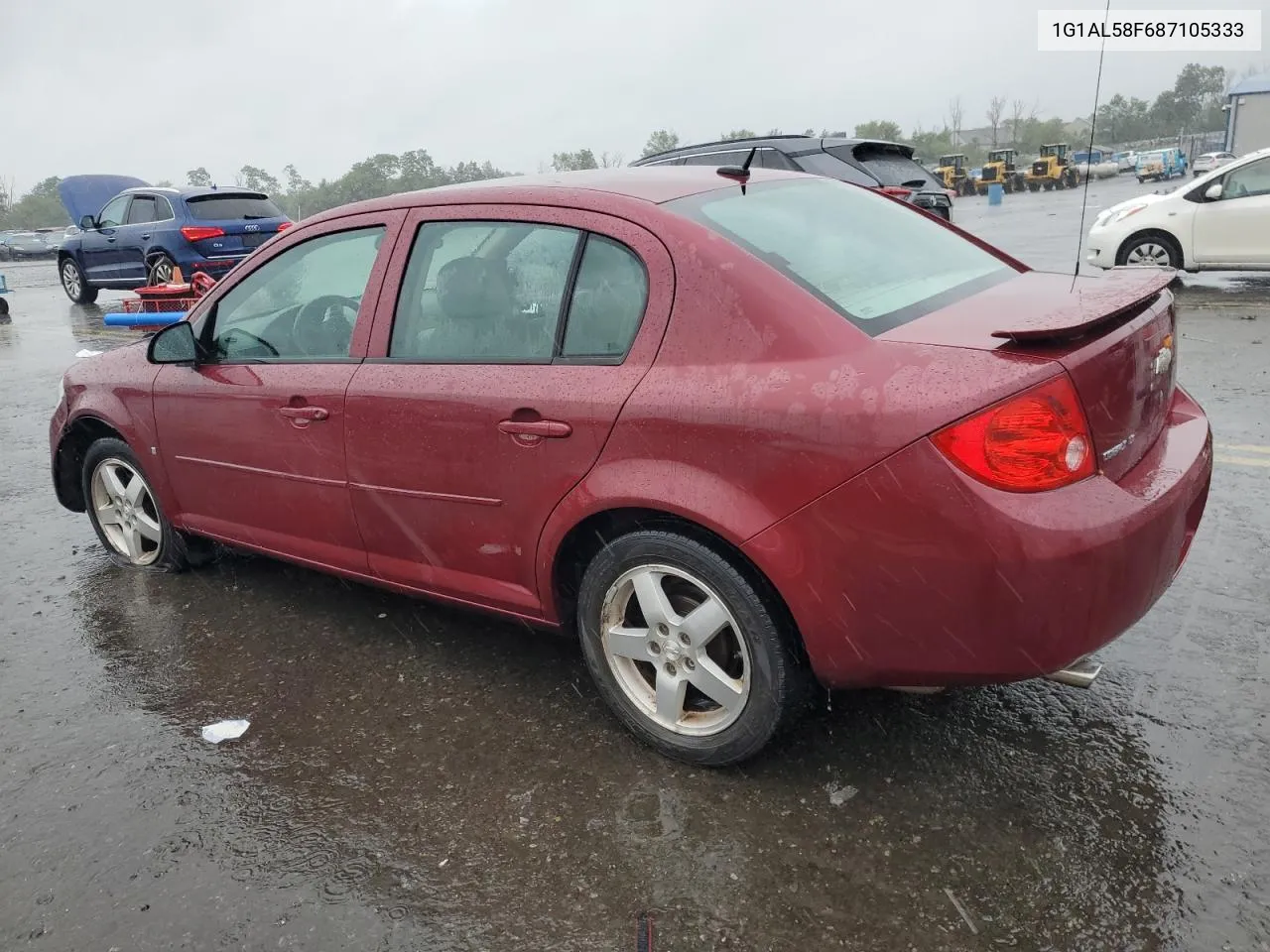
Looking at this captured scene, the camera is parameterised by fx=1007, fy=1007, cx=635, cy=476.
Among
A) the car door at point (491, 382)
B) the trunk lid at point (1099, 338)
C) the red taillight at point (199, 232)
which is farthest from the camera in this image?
the red taillight at point (199, 232)

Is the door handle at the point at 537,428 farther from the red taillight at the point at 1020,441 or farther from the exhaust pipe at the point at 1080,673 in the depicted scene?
the exhaust pipe at the point at 1080,673

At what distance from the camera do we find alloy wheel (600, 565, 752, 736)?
2.70m

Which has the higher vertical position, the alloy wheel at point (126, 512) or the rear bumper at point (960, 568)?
the rear bumper at point (960, 568)

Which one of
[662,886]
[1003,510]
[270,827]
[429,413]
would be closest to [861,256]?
[1003,510]

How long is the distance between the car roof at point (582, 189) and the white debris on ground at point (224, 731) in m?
1.79

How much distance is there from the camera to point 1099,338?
2447 millimetres

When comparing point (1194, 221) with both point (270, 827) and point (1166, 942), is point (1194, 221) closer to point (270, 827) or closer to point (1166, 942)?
point (1166, 942)

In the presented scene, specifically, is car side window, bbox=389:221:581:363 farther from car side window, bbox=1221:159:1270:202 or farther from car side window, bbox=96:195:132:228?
car side window, bbox=96:195:132:228

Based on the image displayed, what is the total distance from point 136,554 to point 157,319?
5.56 meters

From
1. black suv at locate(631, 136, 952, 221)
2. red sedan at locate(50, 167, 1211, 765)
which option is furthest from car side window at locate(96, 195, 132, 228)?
red sedan at locate(50, 167, 1211, 765)

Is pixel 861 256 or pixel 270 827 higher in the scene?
pixel 861 256

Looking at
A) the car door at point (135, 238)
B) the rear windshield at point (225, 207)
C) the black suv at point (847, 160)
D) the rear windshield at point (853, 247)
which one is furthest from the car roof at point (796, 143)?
the car door at point (135, 238)

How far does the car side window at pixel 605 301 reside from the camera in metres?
2.79

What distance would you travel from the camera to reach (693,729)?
283 centimetres
